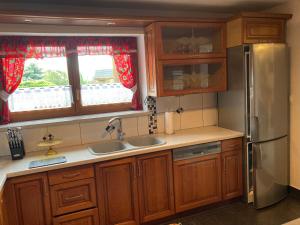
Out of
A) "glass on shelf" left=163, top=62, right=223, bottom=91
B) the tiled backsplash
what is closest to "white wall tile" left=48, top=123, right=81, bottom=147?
the tiled backsplash

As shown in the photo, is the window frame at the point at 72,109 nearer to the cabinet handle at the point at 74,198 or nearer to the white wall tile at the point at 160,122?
the white wall tile at the point at 160,122

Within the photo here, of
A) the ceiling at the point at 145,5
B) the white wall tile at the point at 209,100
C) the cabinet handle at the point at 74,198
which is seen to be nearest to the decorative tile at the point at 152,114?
the white wall tile at the point at 209,100

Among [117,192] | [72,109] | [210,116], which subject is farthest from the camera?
[210,116]

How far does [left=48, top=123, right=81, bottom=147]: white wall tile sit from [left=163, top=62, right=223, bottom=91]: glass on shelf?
3.51ft

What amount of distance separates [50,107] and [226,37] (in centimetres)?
211

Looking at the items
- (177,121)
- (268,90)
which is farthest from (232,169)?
(268,90)

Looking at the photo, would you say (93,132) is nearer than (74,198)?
No

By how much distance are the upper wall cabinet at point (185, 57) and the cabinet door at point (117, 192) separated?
88cm

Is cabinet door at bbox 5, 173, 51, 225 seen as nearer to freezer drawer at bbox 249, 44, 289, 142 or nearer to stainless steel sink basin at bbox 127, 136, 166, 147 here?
stainless steel sink basin at bbox 127, 136, 166, 147

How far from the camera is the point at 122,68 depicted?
3.02m

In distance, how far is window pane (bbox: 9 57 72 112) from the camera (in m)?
2.68

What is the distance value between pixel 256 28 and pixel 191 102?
1101mm

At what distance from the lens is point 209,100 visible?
10.7 feet

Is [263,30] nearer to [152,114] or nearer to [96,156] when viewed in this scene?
[152,114]
